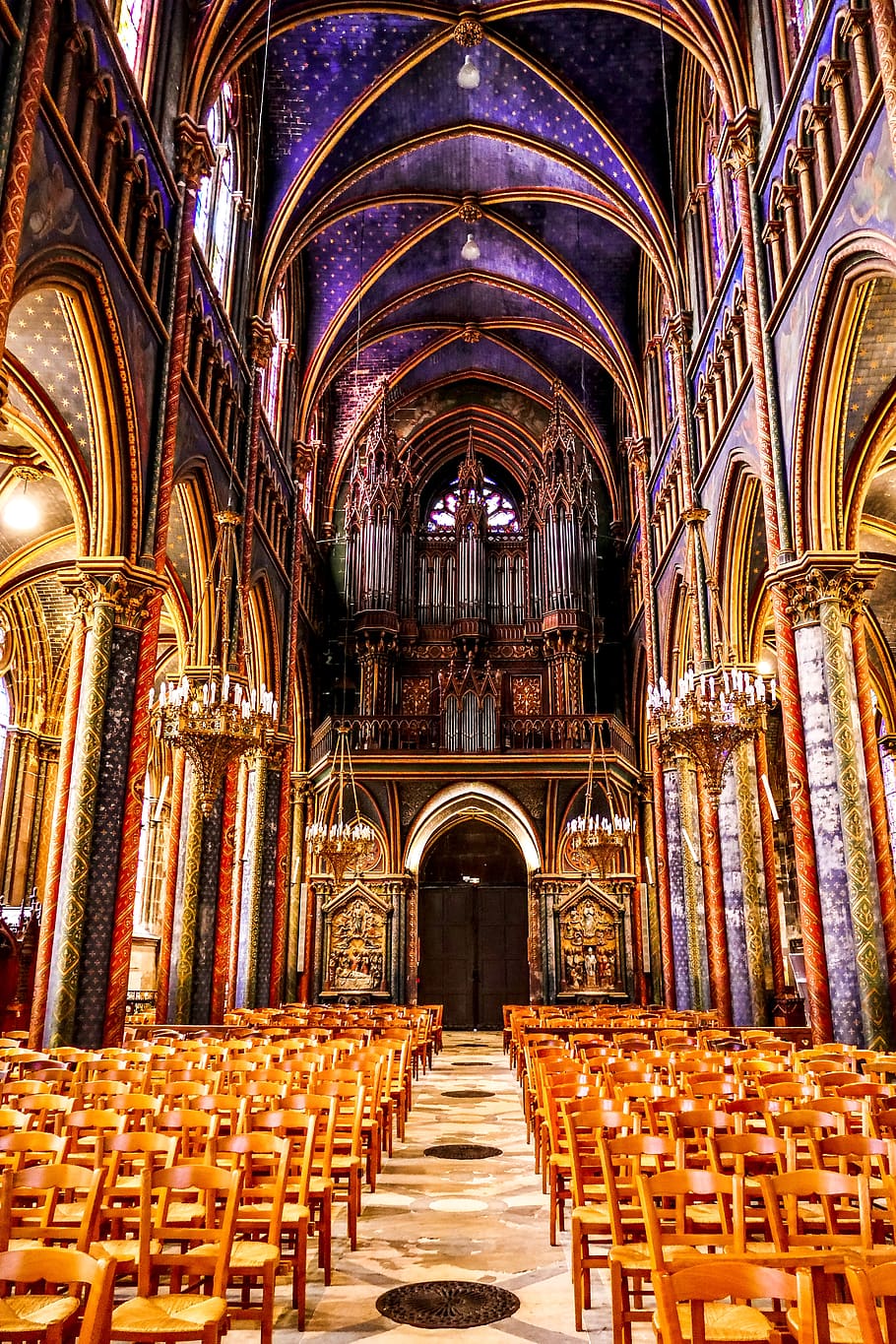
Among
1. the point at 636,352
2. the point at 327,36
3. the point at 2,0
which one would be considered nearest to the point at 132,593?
the point at 2,0

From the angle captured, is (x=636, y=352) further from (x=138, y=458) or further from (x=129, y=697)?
(x=129, y=697)

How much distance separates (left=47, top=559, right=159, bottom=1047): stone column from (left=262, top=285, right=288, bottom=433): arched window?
417 inches

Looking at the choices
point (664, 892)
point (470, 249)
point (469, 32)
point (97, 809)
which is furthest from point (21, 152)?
point (470, 249)

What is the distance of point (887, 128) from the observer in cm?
976

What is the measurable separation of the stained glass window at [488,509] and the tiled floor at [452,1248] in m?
22.5

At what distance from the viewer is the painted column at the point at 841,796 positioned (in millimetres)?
10922

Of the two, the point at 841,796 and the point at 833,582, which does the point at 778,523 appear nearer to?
the point at 833,582

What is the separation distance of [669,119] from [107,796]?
16770mm

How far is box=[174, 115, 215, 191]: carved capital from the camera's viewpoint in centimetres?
1471

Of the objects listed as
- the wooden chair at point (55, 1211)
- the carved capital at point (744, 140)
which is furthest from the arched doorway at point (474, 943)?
the wooden chair at point (55, 1211)

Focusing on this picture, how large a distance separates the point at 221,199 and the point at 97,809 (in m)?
11.8

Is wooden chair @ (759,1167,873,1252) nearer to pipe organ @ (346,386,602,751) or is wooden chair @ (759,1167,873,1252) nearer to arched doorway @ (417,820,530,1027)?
pipe organ @ (346,386,602,751)

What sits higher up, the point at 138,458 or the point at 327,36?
the point at 327,36

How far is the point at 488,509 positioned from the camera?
31984mm
